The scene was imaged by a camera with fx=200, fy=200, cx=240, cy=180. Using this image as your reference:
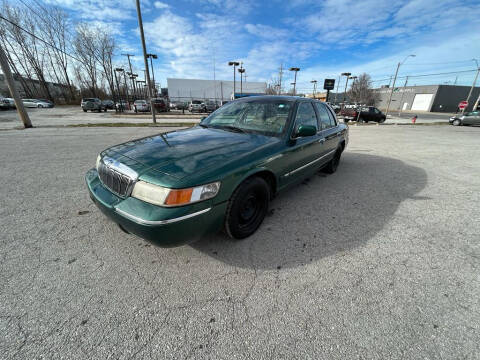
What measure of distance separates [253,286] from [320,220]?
1444 millimetres

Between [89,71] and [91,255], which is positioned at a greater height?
[89,71]

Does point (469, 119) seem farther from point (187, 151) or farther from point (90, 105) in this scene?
point (90, 105)

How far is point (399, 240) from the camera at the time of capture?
2393 millimetres

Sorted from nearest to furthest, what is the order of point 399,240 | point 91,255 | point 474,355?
point 474,355 < point 91,255 < point 399,240

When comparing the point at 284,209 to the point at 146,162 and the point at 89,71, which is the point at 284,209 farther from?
the point at 89,71

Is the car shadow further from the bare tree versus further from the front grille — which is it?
the bare tree

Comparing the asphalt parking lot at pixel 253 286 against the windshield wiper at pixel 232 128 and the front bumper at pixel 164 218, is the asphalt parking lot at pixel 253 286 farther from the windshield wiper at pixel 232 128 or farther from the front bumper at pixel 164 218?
the windshield wiper at pixel 232 128

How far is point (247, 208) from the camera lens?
91.4 inches

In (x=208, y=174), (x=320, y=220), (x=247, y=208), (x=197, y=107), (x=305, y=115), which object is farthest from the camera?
(x=197, y=107)

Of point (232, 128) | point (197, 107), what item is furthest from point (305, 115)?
point (197, 107)

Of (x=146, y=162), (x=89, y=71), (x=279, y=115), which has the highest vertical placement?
(x=89, y=71)

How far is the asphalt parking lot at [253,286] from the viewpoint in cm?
132

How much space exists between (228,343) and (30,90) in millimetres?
61786

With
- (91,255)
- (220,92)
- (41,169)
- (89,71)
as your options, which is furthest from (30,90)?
(91,255)
